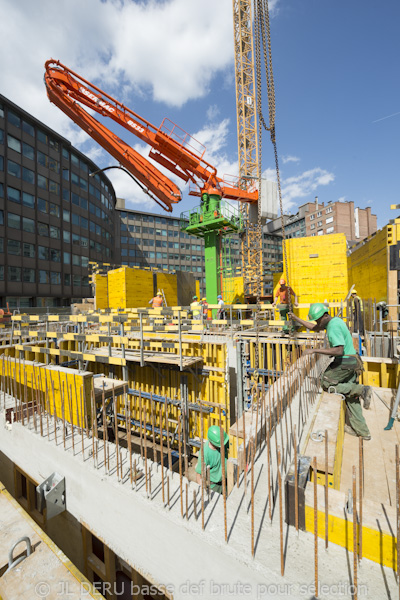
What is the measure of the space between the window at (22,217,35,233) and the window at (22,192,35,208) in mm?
1643

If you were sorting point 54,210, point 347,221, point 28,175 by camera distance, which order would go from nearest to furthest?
point 28,175, point 54,210, point 347,221

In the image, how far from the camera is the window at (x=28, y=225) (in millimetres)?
28469

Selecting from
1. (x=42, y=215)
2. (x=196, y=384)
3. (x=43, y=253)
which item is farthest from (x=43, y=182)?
(x=196, y=384)

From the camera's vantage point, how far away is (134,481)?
328cm

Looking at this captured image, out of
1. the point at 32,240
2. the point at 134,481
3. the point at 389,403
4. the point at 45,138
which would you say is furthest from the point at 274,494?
the point at 45,138

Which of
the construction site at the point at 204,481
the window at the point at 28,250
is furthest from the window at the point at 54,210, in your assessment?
the construction site at the point at 204,481

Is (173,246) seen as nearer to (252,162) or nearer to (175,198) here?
(252,162)

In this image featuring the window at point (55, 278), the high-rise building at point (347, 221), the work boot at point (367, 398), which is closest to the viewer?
the work boot at point (367, 398)

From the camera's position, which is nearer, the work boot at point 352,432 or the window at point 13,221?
the work boot at point 352,432

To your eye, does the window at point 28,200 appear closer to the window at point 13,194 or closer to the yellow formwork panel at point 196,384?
the window at point 13,194

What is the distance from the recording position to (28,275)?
94.7 ft

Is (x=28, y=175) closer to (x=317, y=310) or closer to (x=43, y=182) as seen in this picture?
(x=43, y=182)

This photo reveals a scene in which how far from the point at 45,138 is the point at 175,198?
1055 inches

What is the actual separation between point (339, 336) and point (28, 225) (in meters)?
33.7
